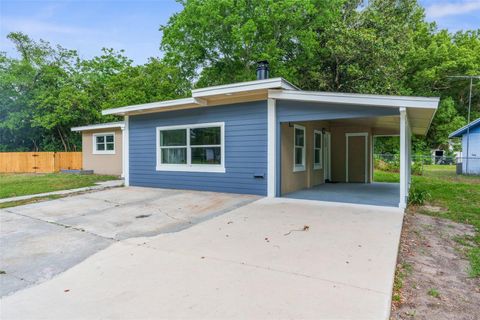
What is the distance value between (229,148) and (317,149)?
12.3ft

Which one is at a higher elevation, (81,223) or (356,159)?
(356,159)

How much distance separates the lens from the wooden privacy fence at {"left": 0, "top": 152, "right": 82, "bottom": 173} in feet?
53.8

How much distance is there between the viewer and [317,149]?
415 inches

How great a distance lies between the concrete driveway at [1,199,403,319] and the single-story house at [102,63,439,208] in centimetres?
276

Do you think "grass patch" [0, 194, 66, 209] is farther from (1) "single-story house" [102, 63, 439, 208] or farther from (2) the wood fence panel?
(2) the wood fence panel

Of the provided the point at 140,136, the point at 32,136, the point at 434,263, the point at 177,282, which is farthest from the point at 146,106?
the point at 32,136

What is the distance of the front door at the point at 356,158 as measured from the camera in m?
11.6

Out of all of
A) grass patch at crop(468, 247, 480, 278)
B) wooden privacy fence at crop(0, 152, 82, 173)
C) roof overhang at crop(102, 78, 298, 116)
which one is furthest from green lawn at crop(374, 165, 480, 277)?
wooden privacy fence at crop(0, 152, 82, 173)

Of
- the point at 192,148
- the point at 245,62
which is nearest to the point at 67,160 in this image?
the point at 192,148

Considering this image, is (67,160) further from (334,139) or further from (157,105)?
(334,139)

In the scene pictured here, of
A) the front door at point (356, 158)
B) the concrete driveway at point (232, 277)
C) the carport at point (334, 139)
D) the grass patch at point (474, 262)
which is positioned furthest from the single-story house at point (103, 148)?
the grass patch at point (474, 262)

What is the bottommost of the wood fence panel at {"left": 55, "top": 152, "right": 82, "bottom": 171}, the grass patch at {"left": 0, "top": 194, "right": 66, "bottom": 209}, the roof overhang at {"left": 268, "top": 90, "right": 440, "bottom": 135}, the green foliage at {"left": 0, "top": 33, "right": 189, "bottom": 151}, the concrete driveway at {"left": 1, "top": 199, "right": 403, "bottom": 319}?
the concrete driveway at {"left": 1, "top": 199, "right": 403, "bottom": 319}

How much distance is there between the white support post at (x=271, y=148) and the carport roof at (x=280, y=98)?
32cm

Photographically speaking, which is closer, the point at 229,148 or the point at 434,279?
the point at 434,279
